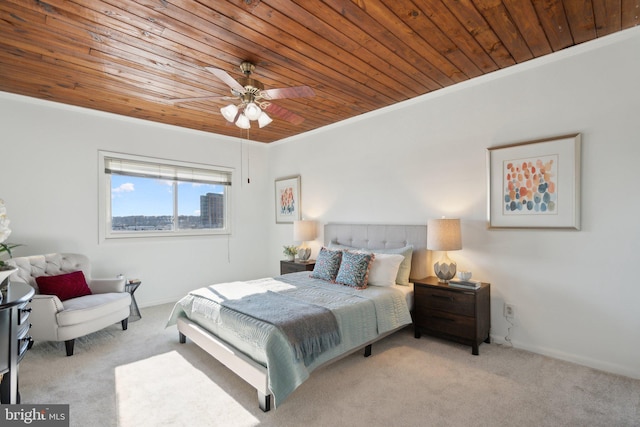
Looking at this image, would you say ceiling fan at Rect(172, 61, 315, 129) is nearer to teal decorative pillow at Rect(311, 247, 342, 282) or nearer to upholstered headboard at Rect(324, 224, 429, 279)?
teal decorative pillow at Rect(311, 247, 342, 282)

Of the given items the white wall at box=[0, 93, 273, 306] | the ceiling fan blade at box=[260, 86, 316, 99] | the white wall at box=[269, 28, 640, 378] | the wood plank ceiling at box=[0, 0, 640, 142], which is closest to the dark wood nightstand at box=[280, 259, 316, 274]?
the white wall at box=[0, 93, 273, 306]

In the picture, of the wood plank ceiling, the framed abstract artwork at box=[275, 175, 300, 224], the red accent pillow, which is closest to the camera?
the wood plank ceiling

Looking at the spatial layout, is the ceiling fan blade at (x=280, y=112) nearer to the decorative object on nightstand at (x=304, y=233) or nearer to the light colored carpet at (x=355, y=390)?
the decorative object on nightstand at (x=304, y=233)

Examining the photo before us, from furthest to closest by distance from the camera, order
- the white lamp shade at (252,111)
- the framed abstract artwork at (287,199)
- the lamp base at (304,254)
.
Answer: the framed abstract artwork at (287,199), the lamp base at (304,254), the white lamp shade at (252,111)

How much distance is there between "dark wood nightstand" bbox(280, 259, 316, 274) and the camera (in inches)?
178

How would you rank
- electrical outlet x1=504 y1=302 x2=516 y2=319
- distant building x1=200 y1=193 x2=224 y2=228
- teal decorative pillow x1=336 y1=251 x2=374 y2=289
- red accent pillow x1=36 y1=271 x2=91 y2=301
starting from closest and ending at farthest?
electrical outlet x1=504 y1=302 x2=516 y2=319 < red accent pillow x1=36 y1=271 x2=91 y2=301 < teal decorative pillow x1=336 y1=251 x2=374 y2=289 < distant building x1=200 y1=193 x2=224 y2=228

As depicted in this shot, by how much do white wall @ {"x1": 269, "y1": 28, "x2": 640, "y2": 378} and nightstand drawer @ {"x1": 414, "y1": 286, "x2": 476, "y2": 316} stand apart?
46 centimetres

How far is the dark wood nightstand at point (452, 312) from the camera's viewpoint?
9.65ft

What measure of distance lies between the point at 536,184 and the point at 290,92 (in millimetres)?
2410

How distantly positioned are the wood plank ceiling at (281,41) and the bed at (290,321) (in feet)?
5.99

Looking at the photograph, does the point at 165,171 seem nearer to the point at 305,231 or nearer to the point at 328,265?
the point at 305,231

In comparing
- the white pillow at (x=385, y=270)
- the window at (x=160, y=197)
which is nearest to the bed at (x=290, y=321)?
the white pillow at (x=385, y=270)

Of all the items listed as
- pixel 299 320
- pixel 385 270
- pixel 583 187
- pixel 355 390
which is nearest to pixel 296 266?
pixel 385 270

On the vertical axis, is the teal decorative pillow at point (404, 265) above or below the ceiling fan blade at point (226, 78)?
below
